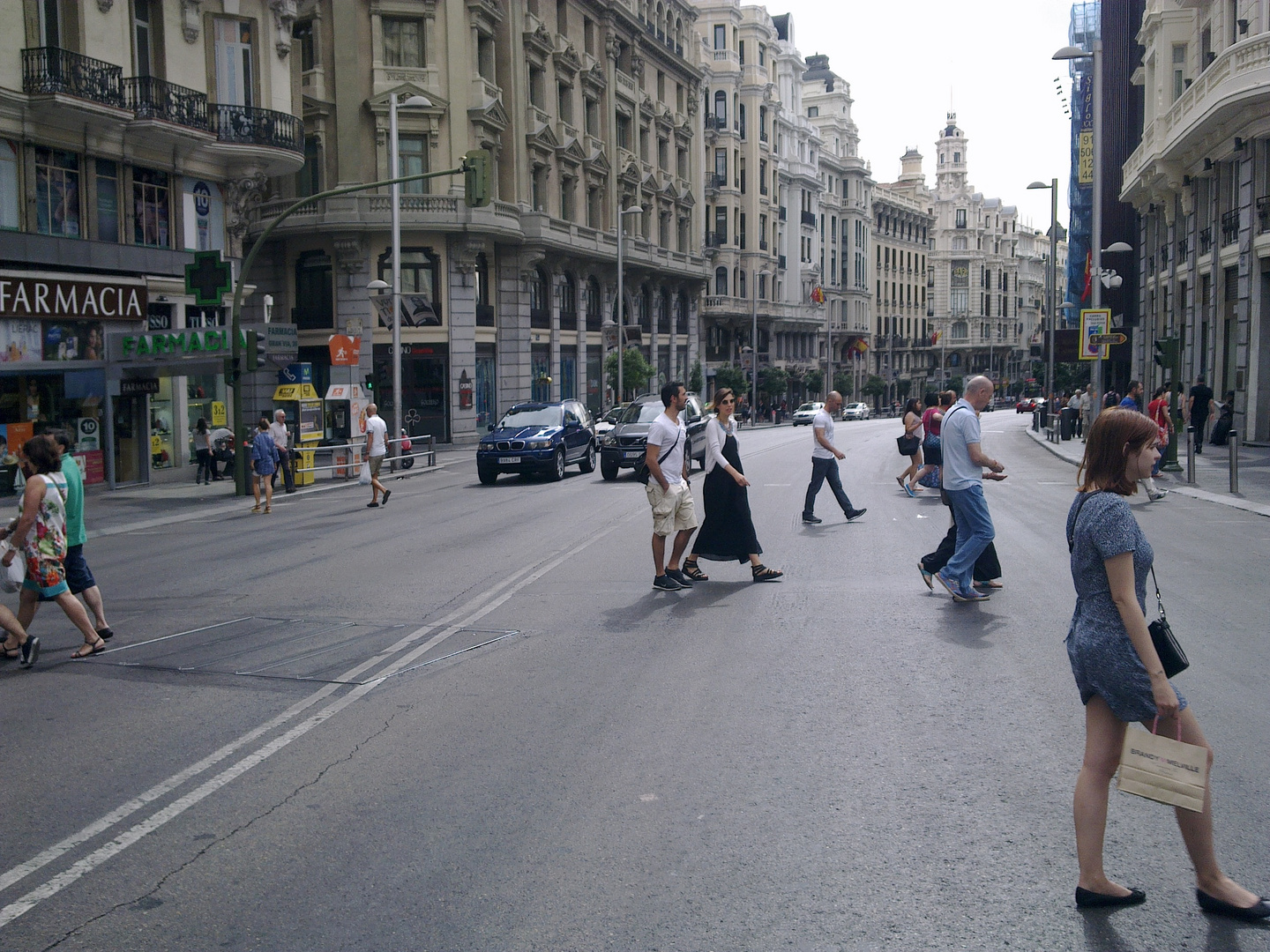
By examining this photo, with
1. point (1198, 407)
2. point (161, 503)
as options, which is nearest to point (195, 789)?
point (161, 503)

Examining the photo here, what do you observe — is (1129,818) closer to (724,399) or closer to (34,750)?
(34,750)

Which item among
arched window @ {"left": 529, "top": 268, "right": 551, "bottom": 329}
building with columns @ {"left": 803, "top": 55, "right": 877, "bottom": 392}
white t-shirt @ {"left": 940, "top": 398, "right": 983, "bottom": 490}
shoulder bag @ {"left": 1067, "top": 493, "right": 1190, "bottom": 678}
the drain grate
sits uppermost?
building with columns @ {"left": 803, "top": 55, "right": 877, "bottom": 392}

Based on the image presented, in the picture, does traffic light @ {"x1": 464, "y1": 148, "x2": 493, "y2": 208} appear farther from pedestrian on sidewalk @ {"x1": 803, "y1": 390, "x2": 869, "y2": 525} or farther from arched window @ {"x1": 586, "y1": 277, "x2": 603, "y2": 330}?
arched window @ {"x1": 586, "y1": 277, "x2": 603, "y2": 330}

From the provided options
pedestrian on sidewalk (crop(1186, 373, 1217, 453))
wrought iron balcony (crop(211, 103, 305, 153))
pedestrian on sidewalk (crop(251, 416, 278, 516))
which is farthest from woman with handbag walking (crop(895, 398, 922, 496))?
wrought iron balcony (crop(211, 103, 305, 153))

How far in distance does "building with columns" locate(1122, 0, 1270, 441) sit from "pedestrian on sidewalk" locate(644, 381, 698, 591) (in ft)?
67.0

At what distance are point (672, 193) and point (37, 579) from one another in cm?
5595

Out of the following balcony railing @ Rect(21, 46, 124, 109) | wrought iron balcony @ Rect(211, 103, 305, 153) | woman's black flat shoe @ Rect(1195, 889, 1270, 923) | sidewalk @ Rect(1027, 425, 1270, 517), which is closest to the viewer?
woman's black flat shoe @ Rect(1195, 889, 1270, 923)

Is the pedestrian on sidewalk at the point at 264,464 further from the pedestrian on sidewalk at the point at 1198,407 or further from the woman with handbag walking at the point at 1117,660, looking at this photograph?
the pedestrian on sidewalk at the point at 1198,407

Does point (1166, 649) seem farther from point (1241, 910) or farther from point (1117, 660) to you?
point (1241, 910)

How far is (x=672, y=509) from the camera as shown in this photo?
428 inches

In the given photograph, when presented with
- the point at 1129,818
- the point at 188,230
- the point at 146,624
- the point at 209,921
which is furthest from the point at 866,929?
the point at 188,230

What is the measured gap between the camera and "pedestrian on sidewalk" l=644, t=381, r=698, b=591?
35.6 ft

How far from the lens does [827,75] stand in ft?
342

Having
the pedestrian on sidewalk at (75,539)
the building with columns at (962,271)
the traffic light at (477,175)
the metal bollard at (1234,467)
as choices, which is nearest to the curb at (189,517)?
the traffic light at (477,175)
